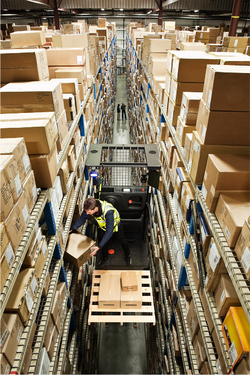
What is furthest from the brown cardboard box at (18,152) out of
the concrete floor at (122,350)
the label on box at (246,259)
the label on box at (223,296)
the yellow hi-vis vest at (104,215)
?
the concrete floor at (122,350)

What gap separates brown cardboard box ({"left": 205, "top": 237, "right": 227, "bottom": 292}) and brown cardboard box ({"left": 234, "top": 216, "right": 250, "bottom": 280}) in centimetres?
26

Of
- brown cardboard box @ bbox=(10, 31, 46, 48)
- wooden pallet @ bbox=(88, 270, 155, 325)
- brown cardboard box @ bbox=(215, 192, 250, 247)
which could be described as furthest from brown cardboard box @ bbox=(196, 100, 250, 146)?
brown cardboard box @ bbox=(10, 31, 46, 48)

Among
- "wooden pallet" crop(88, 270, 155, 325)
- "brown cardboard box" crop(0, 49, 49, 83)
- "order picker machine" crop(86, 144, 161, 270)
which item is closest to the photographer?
"brown cardboard box" crop(0, 49, 49, 83)

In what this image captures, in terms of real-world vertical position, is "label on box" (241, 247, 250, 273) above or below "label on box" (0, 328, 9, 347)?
above

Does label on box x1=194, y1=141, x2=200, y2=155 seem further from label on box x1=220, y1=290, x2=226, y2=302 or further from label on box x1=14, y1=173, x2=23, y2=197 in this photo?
label on box x1=14, y1=173, x2=23, y2=197

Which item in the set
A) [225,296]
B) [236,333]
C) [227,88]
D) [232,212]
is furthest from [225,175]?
[236,333]

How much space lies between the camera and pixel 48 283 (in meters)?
2.42

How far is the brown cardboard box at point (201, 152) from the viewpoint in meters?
2.14

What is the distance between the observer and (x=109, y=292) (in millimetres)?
3305

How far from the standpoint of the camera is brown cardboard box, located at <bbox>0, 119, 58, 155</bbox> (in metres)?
2.05

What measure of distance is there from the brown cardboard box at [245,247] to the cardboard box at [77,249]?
2.15m

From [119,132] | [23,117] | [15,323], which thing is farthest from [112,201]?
[119,132]

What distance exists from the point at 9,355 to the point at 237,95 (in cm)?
252

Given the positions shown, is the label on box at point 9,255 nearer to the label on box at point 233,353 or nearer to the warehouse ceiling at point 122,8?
the label on box at point 233,353
